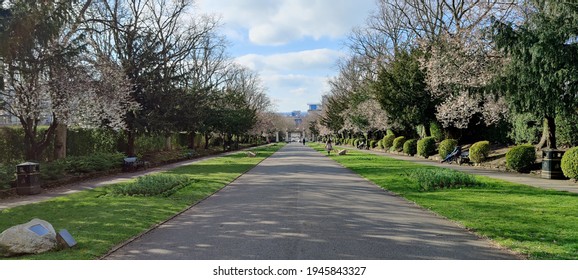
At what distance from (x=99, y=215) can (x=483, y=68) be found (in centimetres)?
1862

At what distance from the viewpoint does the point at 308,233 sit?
7.43 meters

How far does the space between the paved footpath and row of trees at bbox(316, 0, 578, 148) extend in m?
7.07

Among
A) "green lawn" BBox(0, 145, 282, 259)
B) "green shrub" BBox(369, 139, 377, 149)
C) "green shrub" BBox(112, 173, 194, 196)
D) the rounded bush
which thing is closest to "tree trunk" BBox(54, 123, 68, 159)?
"green lawn" BBox(0, 145, 282, 259)

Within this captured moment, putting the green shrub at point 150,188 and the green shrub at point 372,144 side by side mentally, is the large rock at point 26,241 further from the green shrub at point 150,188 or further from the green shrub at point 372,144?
the green shrub at point 372,144

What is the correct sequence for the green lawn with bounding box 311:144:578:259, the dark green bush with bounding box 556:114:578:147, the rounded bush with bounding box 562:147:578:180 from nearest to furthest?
the green lawn with bounding box 311:144:578:259 < the rounded bush with bounding box 562:147:578:180 < the dark green bush with bounding box 556:114:578:147

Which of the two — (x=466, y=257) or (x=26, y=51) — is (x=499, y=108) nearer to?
(x=466, y=257)

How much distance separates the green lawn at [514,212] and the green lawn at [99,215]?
5.83 m

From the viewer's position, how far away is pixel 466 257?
6031mm

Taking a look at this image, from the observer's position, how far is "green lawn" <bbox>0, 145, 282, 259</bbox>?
6789 millimetres

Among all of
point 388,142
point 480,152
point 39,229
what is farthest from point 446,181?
point 388,142

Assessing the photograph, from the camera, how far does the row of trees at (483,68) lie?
13922mm

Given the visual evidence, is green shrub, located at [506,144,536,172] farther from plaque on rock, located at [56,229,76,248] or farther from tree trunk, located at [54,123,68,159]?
tree trunk, located at [54,123,68,159]
